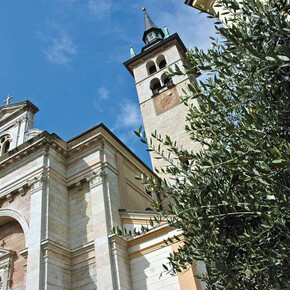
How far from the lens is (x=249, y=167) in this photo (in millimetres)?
4090

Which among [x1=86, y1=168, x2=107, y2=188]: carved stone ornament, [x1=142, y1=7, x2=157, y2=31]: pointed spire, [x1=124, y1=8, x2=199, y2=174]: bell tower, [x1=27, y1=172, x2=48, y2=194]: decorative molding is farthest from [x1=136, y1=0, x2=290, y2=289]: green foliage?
[x1=142, y1=7, x2=157, y2=31]: pointed spire

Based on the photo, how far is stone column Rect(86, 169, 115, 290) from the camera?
9492 mm

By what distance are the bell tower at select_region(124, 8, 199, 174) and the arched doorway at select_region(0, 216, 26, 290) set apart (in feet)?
35.8

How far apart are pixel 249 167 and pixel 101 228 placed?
7.45m

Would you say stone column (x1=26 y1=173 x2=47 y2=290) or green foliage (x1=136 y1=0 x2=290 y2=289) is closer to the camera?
green foliage (x1=136 y1=0 x2=290 y2=289)

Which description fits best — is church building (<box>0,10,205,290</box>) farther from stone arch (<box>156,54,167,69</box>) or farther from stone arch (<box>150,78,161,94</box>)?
stone arch (<box>156,54,167,69</box>)

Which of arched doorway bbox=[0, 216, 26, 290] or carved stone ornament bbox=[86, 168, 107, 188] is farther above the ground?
carved stone ornament bbox=[86, 168, 107, 188]

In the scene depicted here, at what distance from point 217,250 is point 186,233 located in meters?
0.72

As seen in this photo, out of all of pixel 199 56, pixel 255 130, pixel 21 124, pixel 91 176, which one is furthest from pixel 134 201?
pixel 255 130

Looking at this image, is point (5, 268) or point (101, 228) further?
point (5, 268)

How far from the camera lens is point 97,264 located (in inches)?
388

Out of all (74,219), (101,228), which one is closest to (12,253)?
(74,219)

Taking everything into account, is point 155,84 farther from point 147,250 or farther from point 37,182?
point 147,250

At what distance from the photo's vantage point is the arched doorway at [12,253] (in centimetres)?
1064
